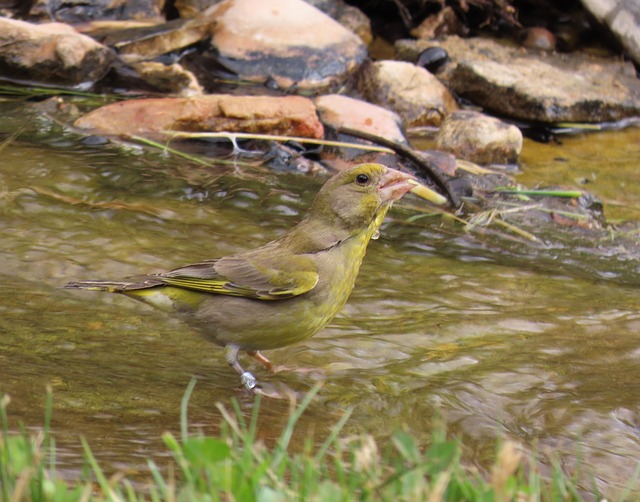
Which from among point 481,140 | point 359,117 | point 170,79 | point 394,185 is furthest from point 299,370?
point 170,79

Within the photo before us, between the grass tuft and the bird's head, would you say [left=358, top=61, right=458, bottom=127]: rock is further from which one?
the grass tuft

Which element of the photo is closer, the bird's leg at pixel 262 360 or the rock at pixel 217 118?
the bird's leg at pixel 262 360

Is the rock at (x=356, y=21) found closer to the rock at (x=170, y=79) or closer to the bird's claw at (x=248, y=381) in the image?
the rock at (x=170, y=79)

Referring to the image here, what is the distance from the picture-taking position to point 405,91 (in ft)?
34.5

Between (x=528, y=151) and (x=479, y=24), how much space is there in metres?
2.86

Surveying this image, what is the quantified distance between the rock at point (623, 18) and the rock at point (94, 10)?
16.9 feet

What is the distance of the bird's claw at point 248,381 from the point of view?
455cm

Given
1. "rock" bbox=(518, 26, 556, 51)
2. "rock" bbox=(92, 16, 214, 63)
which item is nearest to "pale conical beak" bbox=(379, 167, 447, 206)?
"rock" bbox=(92, 16, 214, 63)

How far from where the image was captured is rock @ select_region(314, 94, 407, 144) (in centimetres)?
900

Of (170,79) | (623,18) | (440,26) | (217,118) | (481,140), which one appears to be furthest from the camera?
(440,26)

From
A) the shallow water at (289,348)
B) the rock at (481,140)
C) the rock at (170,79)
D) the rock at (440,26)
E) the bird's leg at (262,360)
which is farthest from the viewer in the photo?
the rock at (440,26)

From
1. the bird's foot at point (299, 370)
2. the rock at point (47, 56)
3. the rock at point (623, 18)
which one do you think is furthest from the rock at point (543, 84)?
the bird's foot at point (299, 370)

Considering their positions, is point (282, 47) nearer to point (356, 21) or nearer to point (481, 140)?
point (356, 21)

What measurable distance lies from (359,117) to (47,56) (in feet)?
10.4
